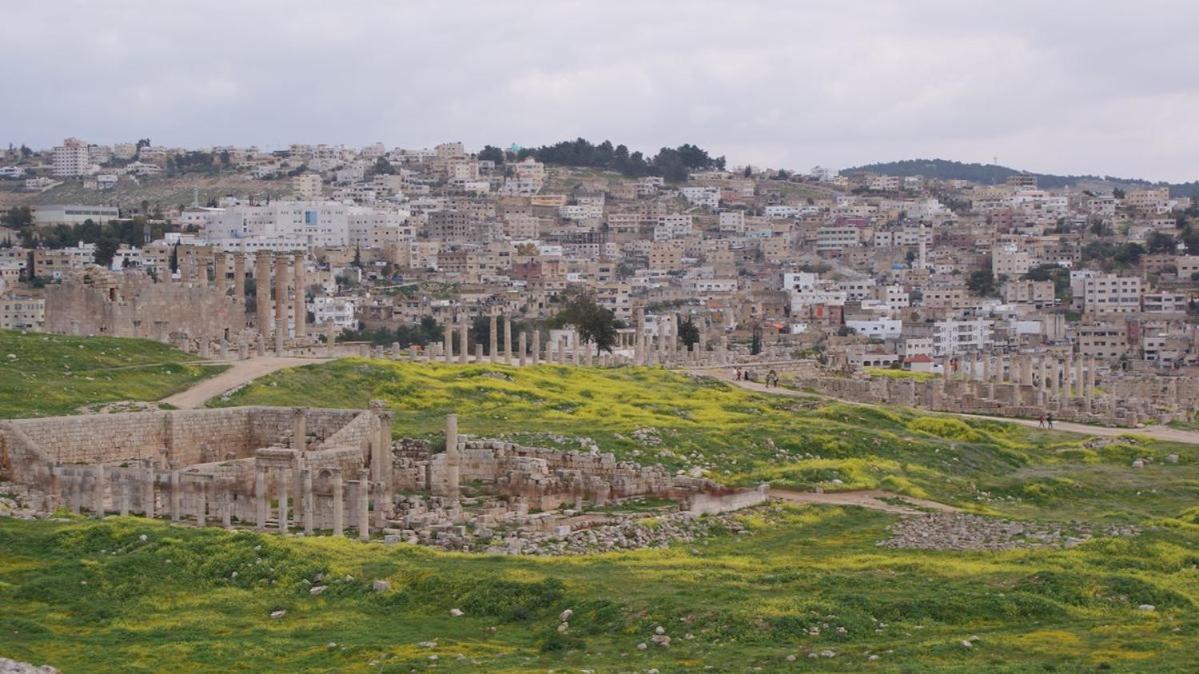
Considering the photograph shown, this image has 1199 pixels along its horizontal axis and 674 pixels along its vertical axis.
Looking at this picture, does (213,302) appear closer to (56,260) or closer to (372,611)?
(372,611)

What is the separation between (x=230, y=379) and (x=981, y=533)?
2236cm

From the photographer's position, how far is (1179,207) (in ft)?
652

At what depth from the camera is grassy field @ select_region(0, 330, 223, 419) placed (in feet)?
135

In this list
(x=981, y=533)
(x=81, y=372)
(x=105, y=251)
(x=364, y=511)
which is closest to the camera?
(x=364, y=511)

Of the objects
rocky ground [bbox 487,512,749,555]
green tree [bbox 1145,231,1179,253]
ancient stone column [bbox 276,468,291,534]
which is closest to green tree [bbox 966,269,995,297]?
green tree [bbox 1145,231,1179,253]

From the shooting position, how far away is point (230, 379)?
47.8 meters

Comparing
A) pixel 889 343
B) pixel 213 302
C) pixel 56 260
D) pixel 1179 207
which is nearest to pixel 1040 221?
pixel 1179 207

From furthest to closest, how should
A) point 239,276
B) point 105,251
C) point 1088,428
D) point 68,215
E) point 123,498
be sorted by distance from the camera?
1. point 68,215
2. point 105,251
3. point 239,276
4. point 1088,428
5. point 123,498

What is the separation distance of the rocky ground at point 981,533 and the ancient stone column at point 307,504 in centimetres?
930

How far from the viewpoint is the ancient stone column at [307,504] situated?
3189 centimetres

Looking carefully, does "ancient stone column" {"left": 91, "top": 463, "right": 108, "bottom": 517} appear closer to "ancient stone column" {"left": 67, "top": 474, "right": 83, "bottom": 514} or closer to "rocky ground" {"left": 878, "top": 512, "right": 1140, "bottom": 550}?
"ancient stone column" {"left": 67, "top": 474, "right": 83, "bottom": 514}

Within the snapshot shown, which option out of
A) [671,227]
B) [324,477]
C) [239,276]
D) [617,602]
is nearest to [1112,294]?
[671,227]

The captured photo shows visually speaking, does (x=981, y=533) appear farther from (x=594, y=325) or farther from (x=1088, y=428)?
(x=594, y=325)

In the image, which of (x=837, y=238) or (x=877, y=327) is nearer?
(x=877, y=327)
